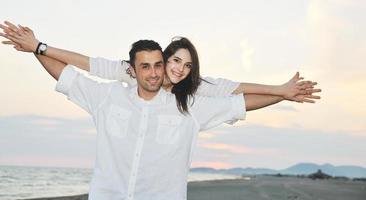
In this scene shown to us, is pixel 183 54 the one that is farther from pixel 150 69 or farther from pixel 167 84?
pixel 150 69

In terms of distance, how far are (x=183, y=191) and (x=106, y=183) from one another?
0.57 metres

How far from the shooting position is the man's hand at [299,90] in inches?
189

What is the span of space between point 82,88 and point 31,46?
555 millimetres

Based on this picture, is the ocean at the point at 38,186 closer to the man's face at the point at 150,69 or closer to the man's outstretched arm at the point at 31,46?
the man's outstretched arm at the point at 31,46

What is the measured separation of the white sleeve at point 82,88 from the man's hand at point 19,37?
37 centimetres

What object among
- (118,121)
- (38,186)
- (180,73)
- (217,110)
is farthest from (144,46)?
(38,186)

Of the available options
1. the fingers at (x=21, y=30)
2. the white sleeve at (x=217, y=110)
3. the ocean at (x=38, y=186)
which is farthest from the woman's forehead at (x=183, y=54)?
the ocean at (x=38, y=186)

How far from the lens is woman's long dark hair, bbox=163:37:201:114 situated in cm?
454

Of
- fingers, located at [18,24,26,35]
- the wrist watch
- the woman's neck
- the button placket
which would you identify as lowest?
the button placket

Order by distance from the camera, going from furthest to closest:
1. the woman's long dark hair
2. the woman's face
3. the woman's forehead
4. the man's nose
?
the woman's forehead < the woman's face < the woman's long dark hair < the man's nose

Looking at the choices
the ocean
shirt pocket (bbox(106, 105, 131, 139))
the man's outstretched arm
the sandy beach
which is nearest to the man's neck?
shirt pocket (bbox(106, 105, 131, 139))

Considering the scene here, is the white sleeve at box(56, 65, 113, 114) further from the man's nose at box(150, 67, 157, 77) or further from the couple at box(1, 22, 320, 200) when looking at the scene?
the man's nose at box(150, 67, 157, 77)

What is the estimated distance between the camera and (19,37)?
4746 millimetres

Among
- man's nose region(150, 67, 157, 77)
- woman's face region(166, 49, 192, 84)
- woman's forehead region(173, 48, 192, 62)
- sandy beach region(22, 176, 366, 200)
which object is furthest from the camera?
sandy beach region(22, 176, 366, 200)
